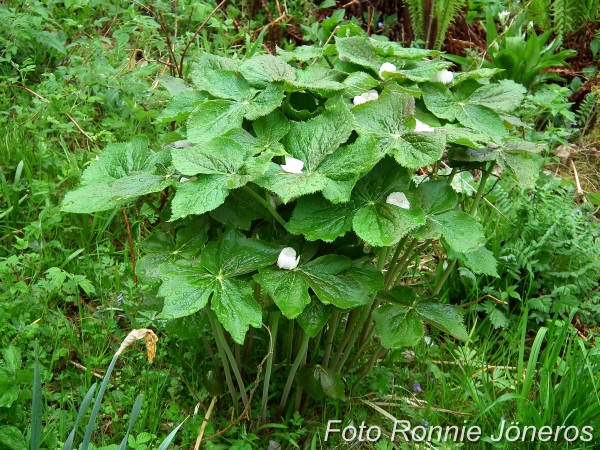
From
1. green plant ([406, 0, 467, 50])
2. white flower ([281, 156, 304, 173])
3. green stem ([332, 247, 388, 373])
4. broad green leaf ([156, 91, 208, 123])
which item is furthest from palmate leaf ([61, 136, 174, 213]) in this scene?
green plant ([406, 0, 467, 50])

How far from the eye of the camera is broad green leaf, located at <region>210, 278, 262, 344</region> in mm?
1423

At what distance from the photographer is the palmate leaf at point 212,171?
1.41m

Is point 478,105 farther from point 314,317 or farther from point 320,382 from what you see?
point 320,382

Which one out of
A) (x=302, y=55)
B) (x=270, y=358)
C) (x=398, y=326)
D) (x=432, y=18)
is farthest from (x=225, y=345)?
(x=432, y=18)

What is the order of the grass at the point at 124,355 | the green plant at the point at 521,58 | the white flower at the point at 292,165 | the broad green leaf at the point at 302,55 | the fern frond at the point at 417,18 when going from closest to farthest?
the white flower at the point at 292,165 < the broad green leaf at the point at 302,55 < the grass at the point at 124,355 < the green plant at the point at 521,58 < the fern frond at the point at 417,18

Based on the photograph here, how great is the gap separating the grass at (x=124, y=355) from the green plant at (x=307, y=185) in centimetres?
27

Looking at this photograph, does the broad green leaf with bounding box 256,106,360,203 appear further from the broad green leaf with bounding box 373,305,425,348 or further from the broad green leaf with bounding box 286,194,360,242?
the broad green leaf with bounding box 373,305,425,348

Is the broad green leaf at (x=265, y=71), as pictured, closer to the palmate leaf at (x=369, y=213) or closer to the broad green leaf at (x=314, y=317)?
the palmate leaf at (x=369, y=213)

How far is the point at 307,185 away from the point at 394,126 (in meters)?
0.31

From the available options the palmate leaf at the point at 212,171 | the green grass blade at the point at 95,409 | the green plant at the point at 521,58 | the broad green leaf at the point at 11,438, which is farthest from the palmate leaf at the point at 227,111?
the green plant at the point at 521,58

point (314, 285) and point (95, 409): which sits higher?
point (314, 285)

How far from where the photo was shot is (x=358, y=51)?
180cm

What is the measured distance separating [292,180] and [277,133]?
0.20m

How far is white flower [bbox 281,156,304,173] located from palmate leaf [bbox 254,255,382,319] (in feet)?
0.75
